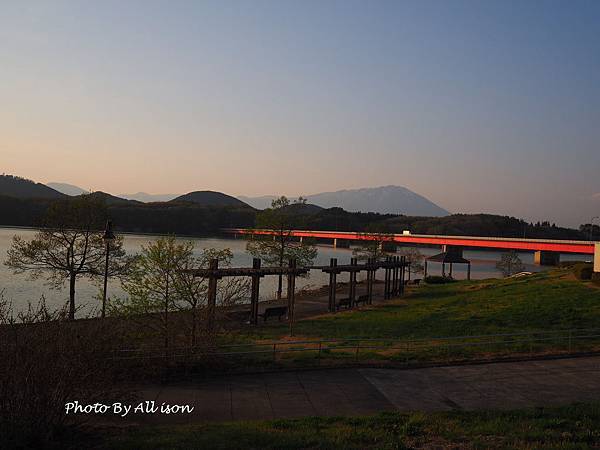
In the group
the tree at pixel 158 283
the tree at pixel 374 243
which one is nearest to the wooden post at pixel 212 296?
the tree at pixel 158 283

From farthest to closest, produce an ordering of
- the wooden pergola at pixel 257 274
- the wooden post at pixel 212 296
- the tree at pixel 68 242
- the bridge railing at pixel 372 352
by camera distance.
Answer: the tree at pixel 68 242 → the wooden pergola at pixel 257 274 → the wooden post at pixel 212 296 → the bridge railing at pixel 372 352

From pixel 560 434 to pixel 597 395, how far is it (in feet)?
14.8

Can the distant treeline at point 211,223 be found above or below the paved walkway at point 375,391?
above

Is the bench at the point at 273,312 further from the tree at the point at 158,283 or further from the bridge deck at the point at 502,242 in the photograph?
the bridge deck at the point at 502,242

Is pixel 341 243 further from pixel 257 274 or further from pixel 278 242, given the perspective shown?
pixel 257 274

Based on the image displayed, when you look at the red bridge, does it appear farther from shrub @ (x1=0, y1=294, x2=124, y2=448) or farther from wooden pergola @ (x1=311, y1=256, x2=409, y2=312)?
shrub @ (x1=0, y1=294, x2=124, y2=448)

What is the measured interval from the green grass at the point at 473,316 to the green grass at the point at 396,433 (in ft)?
41.4

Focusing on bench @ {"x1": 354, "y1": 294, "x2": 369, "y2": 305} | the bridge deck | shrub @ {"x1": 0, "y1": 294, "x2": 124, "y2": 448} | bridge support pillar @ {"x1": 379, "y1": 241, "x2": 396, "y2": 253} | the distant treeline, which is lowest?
bench @ {"x1": 354, "y1": 294, "x2": 369, "y2": 305}

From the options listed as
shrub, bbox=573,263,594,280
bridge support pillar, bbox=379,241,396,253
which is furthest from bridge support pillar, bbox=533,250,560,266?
shrub, bbox=573,263,594,280

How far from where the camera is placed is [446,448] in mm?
9195

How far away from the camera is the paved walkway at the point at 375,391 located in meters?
12.2

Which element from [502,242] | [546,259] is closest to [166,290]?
[502,242]

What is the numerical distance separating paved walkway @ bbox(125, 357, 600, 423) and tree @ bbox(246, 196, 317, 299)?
99.0 ft

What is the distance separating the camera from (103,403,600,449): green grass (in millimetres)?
9102
